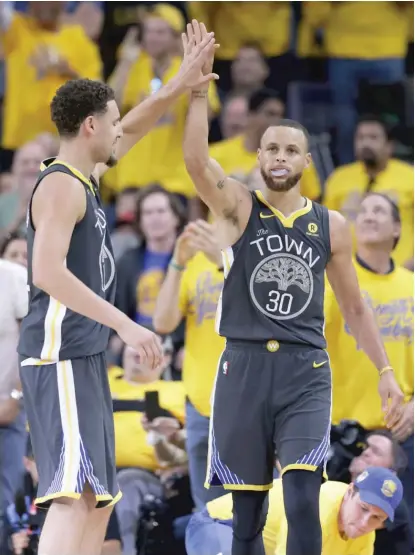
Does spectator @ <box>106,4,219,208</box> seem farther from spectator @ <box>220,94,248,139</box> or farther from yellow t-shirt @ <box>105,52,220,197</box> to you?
spectator @ <box>220,94,248,139</box>

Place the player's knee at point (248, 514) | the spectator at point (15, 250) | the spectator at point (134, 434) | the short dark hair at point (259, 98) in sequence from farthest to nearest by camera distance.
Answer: the short dark hair at point (259, 98) → the spectator at point (15, 250) → the spectator at point (134, 434) → the player's knee at point (248, 514)

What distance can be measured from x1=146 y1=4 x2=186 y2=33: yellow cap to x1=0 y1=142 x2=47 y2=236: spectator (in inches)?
57.1

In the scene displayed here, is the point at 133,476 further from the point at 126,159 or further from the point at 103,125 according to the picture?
the point at 126,159

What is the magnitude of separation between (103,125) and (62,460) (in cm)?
127

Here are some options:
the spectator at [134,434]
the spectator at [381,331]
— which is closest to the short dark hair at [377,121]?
the spectator at [381,331]

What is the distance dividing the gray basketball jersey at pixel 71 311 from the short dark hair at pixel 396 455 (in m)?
2.33

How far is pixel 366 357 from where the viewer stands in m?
6.03

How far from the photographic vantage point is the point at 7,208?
809 centimetres

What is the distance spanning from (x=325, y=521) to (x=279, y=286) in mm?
1192

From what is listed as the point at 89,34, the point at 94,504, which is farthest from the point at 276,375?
the point at 89,34

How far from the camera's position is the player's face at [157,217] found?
729 cm

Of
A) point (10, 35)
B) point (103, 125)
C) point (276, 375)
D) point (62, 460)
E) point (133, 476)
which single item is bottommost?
point (133, 476)

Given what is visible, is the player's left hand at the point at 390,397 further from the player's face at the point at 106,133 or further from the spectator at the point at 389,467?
the player's face at the point at 106,133

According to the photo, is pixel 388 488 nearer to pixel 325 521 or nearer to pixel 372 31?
pixel 325 521
